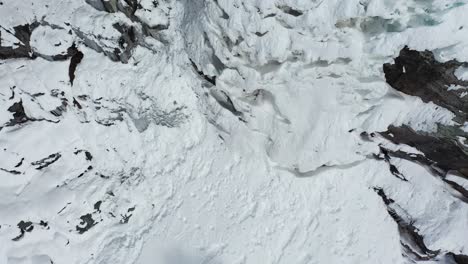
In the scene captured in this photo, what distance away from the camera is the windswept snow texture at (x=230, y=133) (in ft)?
11.8

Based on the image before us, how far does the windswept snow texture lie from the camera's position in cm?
359

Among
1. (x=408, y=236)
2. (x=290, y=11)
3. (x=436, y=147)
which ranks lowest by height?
(x=408, y=236)

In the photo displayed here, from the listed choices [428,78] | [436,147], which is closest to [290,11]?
[428,78]

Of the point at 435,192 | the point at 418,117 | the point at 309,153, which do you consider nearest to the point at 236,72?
the point at 309,153

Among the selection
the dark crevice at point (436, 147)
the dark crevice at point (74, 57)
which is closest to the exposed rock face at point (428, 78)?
the dark crevice at point (436, 147)

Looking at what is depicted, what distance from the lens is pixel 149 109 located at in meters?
4.36

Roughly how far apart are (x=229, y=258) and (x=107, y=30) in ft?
8.78

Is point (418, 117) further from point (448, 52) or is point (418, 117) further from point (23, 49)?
point (23, 49)

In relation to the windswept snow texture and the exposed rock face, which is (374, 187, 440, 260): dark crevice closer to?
the windswept snow texture

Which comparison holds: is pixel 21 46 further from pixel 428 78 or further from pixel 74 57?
pixel 428 78

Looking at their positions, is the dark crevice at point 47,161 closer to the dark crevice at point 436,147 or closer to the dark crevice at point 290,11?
the dark crevice at point 290,11

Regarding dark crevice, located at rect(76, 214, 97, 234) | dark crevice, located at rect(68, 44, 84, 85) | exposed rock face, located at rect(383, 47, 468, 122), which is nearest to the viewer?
exposed rock face, located at rect(383, 47, 468, 122)

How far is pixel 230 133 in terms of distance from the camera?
4293mm

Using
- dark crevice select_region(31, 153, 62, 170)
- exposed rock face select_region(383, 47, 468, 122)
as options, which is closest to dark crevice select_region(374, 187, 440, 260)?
exposed rock face select_region(383, 47, 468, 122)
